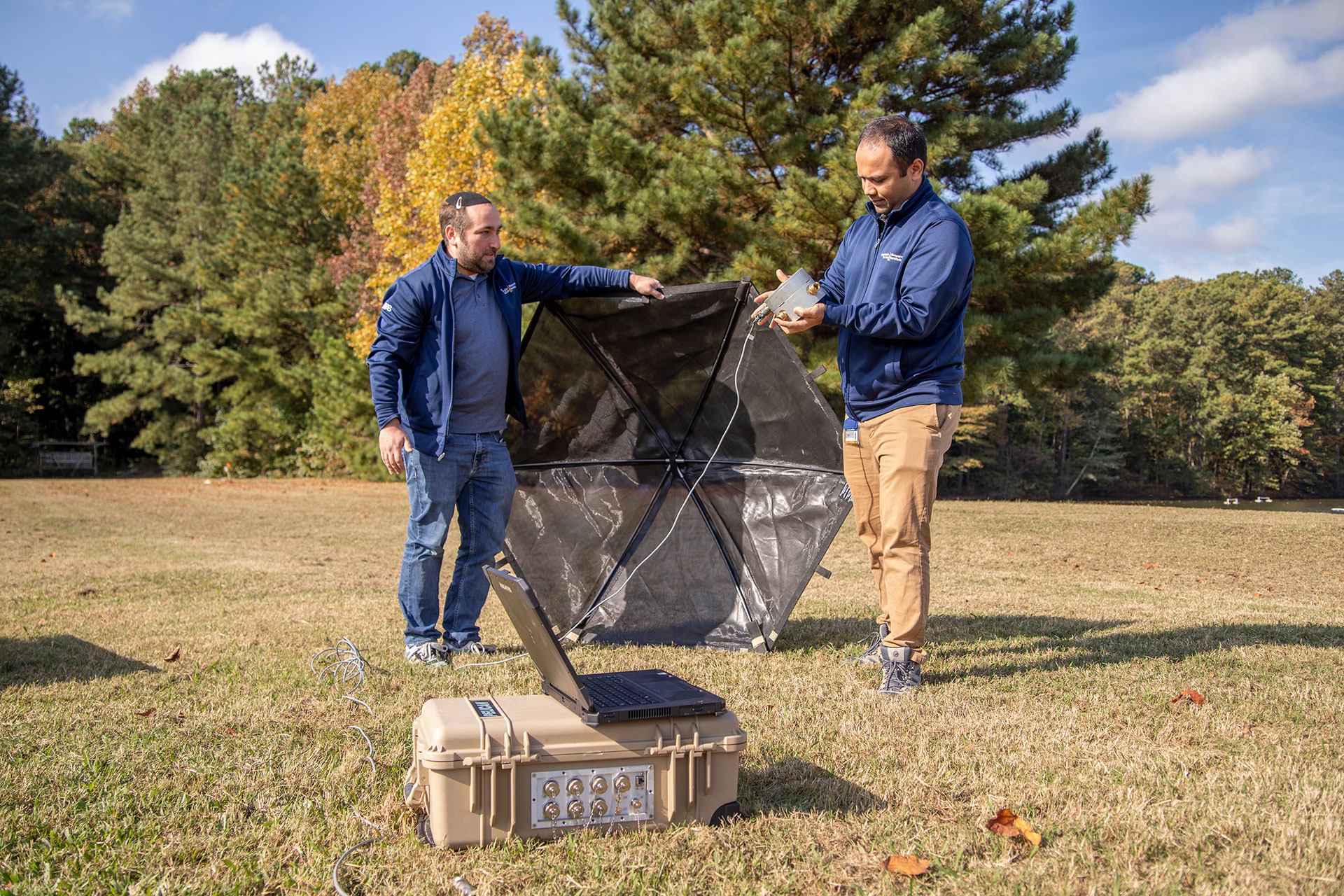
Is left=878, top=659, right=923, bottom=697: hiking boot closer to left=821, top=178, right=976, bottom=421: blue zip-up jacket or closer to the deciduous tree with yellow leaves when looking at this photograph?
left=821, top=178, right=976, bottom=421: blue zip-up jacket

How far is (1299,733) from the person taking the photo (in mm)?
3068

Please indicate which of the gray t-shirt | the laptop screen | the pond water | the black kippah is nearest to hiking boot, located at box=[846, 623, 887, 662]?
the laptop screen

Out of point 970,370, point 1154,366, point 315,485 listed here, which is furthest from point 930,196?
point 1154,366

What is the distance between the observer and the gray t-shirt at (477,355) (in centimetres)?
432

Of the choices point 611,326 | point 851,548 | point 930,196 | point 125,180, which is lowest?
point 851,548

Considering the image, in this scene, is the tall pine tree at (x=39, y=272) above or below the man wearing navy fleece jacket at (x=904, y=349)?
above

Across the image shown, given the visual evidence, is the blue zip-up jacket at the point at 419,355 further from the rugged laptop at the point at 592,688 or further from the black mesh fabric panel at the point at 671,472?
the rugged laptop at the point at 592,688

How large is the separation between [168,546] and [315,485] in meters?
14.4

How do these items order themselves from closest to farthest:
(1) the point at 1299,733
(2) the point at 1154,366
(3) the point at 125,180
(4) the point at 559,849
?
1. (4) the point at 559,849
2. (1) the point at 1299,733
3. (3) the point at 125,180
4. (2) the point at 1154,366

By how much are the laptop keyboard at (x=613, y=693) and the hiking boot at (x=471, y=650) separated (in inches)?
69.4

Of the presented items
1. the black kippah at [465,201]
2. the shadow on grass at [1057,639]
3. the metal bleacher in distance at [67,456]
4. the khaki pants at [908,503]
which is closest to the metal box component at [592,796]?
the khaki pants at [908,503]

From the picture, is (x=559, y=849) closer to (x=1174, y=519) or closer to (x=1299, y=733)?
(x=1299, y=733)

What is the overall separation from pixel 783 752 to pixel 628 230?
1237 cm

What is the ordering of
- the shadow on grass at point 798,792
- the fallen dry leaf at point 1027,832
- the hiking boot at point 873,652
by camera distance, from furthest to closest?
the hiking boot at point 873,652
the shadow on grass at point 798,792
the fallen dry leaf at point 1027,832
